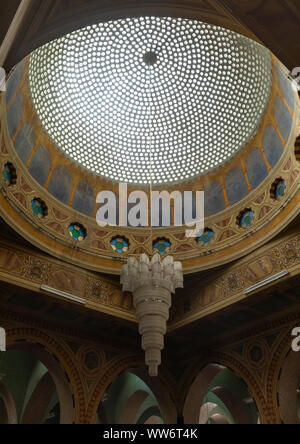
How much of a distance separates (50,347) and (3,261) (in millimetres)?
2353

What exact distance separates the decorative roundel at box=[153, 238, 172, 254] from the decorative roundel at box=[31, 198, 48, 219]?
279 centimetres

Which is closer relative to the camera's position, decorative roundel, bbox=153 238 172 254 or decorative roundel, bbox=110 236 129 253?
decorative roundel, bbox=110 236 129 253

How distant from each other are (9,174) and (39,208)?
103cm

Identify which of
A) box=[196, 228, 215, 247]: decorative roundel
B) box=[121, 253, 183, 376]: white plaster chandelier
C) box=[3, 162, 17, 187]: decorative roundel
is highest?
box=[3, 162, 17, 187]: decorative roundel

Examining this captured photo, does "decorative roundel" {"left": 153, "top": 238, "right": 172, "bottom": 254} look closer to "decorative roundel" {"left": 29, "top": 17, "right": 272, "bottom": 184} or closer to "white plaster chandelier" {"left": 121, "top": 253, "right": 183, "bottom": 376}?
"decorative roundel" {"left": 29, "top": 17, "right": 272, "bottom": 184}

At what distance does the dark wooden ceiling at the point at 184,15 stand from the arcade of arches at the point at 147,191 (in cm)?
343

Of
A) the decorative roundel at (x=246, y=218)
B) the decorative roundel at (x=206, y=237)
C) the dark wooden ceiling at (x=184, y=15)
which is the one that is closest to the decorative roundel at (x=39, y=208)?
the decorative roundel at (x=206, y=237)

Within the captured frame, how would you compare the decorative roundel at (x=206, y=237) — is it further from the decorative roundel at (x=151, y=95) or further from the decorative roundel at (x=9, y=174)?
the decorative roundel at (x=9, y=174)

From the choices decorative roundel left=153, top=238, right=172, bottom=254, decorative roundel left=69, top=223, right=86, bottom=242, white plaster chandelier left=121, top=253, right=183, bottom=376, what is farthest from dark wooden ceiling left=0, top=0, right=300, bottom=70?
decorative roundel left=153, top=238, right=172, bottom=254

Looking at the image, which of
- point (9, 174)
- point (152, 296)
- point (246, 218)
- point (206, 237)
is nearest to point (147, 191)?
point (206, 237)

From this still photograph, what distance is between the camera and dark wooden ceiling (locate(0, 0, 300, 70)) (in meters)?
4.13
